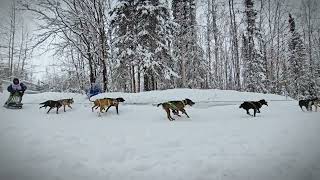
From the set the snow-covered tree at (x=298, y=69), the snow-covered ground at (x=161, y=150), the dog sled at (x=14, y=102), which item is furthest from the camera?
the snow-covered tree at (x=298, y=69)

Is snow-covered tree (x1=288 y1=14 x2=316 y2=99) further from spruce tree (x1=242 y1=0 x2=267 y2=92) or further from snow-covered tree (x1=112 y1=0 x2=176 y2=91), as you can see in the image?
snow-covered tree (x1=112 y1=0 x2=176 y2=91)

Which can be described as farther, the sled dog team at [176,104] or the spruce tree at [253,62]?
the spruce tree at [253,62]

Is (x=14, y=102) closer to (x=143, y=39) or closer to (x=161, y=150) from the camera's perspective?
(x=161, y=150)

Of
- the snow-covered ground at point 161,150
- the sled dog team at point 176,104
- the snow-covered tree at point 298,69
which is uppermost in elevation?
the snow-covered tree at point 298,69

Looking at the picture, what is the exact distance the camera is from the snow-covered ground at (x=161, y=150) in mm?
3803

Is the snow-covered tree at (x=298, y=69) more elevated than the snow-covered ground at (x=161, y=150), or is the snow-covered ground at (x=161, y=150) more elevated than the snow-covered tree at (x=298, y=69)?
the snow-covered tree at (x=298, y=69)

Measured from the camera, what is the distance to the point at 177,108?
25.6 feet

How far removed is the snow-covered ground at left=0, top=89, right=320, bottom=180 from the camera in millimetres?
3803

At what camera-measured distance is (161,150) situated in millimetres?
4781

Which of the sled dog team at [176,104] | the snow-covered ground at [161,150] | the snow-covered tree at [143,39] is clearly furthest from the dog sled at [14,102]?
the snow-covered tree at [143,39]

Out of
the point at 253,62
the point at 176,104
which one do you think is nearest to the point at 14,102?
the point at 176,104

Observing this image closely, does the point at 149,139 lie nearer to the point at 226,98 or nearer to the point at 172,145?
the point at 172,145

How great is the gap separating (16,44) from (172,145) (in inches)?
439

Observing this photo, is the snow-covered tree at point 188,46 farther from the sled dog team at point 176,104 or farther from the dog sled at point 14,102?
the dog sled at point 14,102
